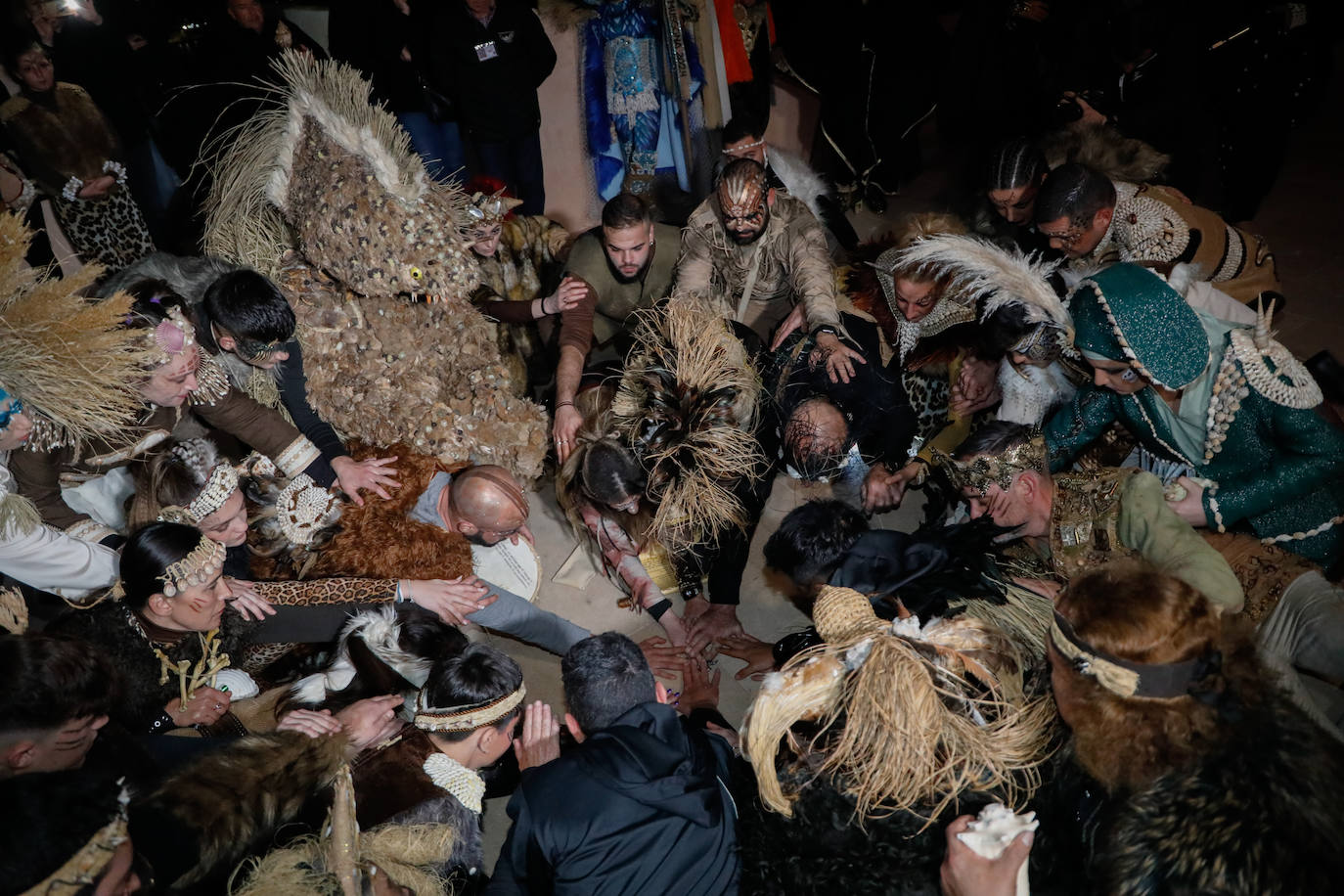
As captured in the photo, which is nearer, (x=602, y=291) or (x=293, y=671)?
(x=293, y=671)

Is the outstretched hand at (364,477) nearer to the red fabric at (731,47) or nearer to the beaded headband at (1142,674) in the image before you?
the beaded headband at (1142,674)

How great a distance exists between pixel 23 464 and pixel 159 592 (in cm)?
81

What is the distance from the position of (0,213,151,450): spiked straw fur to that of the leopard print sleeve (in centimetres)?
79

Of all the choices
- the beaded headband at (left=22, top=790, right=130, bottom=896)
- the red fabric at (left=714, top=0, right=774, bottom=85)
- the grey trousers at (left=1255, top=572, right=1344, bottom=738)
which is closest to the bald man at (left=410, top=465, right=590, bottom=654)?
the beaded headband at (left=22, top=790, right=130, bottom=896)

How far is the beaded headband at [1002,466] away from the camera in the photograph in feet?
10.2

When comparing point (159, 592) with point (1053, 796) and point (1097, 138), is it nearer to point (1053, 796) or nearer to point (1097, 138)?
point (1053, 796)

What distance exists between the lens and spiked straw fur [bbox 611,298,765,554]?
11.1 feet

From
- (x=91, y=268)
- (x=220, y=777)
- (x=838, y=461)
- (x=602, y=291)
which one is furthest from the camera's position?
(x=602, y=291)

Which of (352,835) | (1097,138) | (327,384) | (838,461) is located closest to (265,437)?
(327,384)

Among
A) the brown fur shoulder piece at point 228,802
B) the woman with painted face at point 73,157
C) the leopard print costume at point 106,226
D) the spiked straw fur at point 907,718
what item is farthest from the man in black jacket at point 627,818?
the woman with painted face at point 73,157

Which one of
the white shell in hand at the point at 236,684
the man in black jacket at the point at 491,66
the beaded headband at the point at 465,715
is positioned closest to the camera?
the beaded headband at the point at 465,715

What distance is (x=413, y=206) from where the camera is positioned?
3492 mm

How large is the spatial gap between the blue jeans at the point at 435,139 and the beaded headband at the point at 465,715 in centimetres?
394

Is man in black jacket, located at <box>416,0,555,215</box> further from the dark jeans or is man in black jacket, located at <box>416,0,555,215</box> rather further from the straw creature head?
the straw creature head
